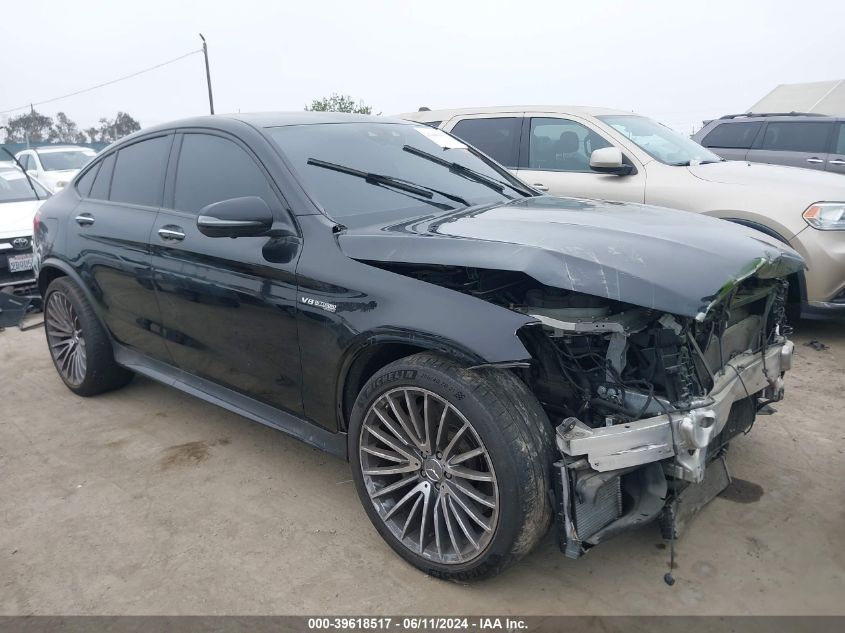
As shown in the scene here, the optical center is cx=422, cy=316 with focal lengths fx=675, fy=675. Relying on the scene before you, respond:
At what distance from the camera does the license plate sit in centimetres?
686

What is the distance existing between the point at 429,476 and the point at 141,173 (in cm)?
262

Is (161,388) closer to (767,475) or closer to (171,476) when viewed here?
(171,476)

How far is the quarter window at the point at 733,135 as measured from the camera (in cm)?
952

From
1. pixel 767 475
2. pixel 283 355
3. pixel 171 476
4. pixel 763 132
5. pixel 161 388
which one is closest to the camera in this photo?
pixel 283 355

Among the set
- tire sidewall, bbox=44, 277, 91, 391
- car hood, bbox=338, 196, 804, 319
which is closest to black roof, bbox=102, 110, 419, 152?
car hood, bbox=338, 196, 804, 319

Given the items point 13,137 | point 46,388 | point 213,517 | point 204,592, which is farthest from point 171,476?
point 13,137

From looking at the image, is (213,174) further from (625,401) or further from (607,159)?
(607,159)

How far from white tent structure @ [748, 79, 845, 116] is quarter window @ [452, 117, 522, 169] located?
21.6m

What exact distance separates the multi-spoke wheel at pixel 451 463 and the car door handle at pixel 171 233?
147cm

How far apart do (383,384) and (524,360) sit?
2.05 ft

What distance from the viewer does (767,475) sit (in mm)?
3289

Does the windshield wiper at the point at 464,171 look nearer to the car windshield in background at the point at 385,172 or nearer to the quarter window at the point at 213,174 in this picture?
the car windshield in background at the point at 385,172

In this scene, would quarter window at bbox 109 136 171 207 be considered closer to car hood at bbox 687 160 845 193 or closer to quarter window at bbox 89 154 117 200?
quarter window at bbox 89 154 117 200

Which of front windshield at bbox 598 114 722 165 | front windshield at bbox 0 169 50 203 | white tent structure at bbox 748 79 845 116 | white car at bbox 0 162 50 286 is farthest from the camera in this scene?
white tent structure at bbox 748 79 845 116
